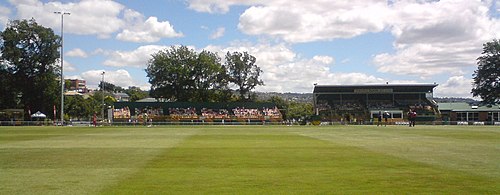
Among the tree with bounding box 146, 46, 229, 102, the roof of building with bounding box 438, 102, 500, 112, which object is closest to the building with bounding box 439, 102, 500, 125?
the roof of building with bounding box 438, 102, 500, 112

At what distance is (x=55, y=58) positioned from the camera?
84562mm

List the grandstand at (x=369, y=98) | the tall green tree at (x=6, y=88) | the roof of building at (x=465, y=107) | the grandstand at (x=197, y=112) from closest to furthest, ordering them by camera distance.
Answer: 1. the tall green tree at (x=6, y=88)
2. the grandstand at (x=197, y=112)
3. the grandstand at (x=369, y=98)
4. the roof of building at (x=465, y=107)

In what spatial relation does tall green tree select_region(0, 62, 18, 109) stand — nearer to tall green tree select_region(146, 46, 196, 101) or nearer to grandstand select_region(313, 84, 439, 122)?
tall green tree select_region(146, 46, 196, 101)

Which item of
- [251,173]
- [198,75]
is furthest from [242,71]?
[251,173]

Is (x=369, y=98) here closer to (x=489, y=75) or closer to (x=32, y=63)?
(x=489, y=75)

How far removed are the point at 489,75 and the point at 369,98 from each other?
21978 millimetres

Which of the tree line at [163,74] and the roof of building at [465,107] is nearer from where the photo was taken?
the tree line at [163,74]

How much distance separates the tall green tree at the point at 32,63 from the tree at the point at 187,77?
1972 cm

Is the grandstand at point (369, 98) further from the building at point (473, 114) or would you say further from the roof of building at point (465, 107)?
the roof of building at point (465, 107)

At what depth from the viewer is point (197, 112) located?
8731 centimetres

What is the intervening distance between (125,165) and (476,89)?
284ft

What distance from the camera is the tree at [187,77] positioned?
97438 millimetres

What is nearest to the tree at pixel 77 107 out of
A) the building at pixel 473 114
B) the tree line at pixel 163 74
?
the tree line at pixel 163 74

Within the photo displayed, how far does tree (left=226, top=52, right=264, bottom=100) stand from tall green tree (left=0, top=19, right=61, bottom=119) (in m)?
31.7
